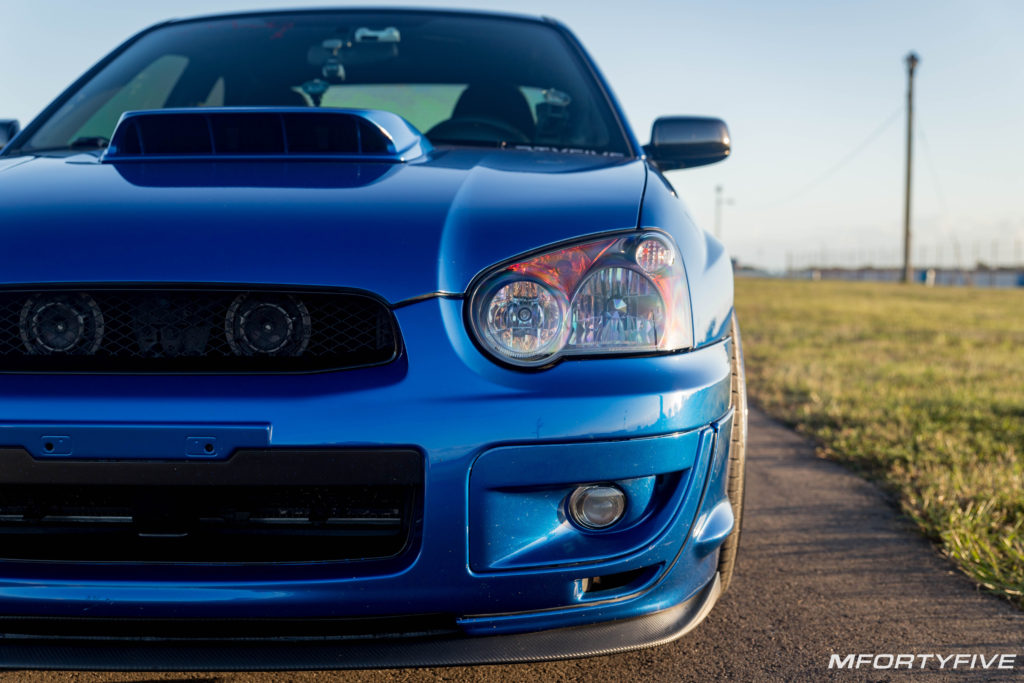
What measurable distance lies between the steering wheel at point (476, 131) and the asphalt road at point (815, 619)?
4.52 ft

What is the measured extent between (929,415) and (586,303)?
362 cm

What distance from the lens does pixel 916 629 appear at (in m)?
2.09

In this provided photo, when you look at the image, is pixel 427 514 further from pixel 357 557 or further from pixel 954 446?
pixel 954 446

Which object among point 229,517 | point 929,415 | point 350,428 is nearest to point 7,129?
point 229,517

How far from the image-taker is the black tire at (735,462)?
1844 millimetres

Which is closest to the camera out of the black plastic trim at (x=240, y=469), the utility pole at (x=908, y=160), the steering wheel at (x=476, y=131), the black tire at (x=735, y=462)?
the black plastic trim at (x=240, y=469)

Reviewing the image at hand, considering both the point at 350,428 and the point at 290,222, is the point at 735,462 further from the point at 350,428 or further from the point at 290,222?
the point at 290,222

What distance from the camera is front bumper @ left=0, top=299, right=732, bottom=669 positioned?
4.48ft

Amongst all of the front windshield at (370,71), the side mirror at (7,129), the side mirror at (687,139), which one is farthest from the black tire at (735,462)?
the side mirror at (7,129)

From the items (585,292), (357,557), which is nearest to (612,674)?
(357,557)

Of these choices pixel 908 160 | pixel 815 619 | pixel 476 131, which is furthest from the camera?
pixel 908 160

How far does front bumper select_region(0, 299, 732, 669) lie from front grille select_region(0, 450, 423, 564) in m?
0.03

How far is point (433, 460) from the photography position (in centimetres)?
138

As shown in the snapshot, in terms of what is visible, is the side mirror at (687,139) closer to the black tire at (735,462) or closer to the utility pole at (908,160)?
the black tire at (735,462)
